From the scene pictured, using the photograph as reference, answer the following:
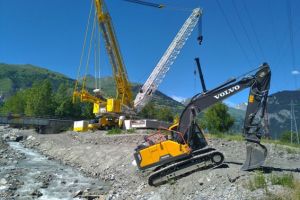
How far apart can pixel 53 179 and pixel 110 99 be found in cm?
2940

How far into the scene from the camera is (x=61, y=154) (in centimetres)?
3553

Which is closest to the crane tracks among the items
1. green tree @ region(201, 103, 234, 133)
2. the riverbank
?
the riverbank

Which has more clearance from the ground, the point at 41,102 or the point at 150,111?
the point at 41,102

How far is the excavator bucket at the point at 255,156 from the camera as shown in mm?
16062

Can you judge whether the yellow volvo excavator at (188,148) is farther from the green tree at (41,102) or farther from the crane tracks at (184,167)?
the green tree at (41,102)

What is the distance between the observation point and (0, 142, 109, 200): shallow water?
2007 cm

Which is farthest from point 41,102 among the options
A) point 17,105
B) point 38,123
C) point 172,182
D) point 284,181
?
point 284,181

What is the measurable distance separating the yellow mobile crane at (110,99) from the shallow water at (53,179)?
2034cm

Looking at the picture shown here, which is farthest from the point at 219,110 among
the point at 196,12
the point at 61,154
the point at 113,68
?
the point at 61,154

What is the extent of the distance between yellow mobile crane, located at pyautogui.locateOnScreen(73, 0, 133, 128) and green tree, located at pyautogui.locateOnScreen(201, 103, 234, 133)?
2253cm

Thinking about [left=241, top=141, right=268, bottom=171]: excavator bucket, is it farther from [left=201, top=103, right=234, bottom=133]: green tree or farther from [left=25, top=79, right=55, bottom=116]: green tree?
[left=25, top=79, right=55, bottom=116]: green tree

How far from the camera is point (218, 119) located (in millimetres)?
75812

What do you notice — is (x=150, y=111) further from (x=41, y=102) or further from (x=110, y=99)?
(x=110, y=99)

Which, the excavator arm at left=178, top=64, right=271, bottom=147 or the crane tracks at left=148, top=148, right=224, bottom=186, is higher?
the excavator arm at left=178, top=64, right=271, bottom=147
